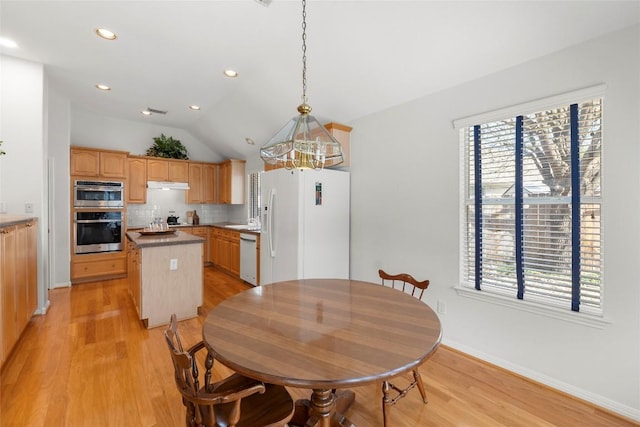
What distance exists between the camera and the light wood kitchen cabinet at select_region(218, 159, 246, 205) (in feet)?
19.9

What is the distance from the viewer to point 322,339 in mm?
1205

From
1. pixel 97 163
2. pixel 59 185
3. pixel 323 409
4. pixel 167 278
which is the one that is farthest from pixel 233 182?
pixel 323 409

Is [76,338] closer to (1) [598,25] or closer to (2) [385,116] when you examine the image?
(2) [385,116]

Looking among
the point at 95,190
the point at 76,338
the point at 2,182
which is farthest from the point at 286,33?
the point at 95,190

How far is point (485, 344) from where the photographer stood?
96.3 inches

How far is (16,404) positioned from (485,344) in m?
3.50

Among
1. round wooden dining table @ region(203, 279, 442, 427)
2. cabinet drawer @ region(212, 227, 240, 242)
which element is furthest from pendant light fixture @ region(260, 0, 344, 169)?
cabinet drawer @ region(212, 227, 240, 242)

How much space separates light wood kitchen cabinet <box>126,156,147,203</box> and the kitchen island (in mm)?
2346

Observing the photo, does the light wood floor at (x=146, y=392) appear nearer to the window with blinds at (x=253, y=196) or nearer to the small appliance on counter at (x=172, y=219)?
the small appliance on counter at (x=172, y=219)

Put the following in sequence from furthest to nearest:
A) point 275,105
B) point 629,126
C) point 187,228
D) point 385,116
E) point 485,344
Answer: point 187,228
point 275,105
point 385,116
point 485,344
point 629,126

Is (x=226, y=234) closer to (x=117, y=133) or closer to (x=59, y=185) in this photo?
(x=59, y=185)

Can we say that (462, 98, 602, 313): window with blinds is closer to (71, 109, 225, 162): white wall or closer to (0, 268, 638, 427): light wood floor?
(0, 268, 638, 427): light wood floor

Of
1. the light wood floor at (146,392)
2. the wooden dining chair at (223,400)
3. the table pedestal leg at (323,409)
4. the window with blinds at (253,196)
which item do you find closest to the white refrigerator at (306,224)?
the light wood floor at (146,392)

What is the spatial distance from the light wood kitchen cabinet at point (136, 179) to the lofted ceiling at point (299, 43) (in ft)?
5.15
